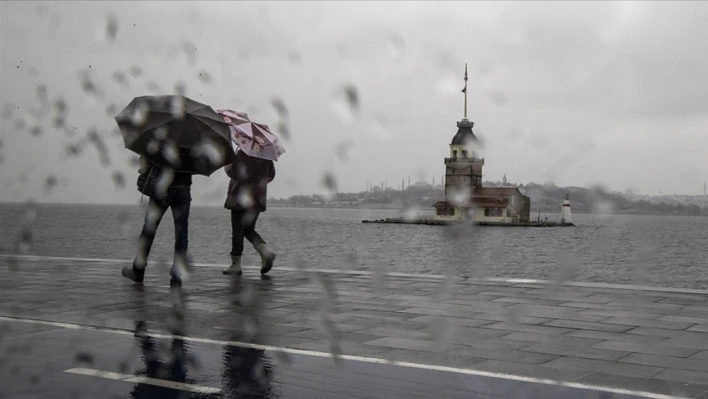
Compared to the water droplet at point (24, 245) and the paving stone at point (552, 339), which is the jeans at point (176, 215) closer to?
the paving stone at point (552, 339)

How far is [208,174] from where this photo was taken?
37.2 feet

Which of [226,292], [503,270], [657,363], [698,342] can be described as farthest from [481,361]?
[503,270]

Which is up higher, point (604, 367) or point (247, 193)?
point (247, 193)

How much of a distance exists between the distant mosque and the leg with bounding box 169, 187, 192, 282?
107 metres

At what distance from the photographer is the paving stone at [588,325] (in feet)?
24.9

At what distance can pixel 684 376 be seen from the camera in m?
5.54

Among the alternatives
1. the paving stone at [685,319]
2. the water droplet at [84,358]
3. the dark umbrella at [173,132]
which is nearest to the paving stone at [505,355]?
the paving stone at [685,319]

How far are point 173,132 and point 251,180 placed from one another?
214cm

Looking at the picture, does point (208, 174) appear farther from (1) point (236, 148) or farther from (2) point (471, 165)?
(2) point (471, 165)

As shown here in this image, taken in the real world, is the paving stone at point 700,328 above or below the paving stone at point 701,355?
above

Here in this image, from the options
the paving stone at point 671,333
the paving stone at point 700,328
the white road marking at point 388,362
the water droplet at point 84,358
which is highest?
the paving stone at point 700,328

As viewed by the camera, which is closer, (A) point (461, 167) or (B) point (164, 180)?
(B) point (164, 180)

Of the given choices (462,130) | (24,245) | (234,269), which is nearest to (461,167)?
(462,130)

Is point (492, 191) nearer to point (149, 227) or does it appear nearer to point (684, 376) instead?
point (149, 227)
